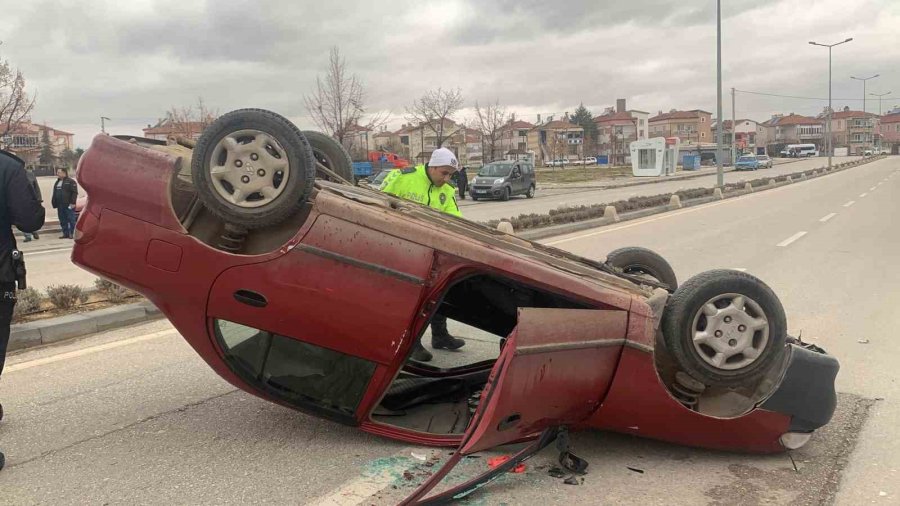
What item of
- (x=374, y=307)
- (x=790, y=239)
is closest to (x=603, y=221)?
(x=790, y=239)

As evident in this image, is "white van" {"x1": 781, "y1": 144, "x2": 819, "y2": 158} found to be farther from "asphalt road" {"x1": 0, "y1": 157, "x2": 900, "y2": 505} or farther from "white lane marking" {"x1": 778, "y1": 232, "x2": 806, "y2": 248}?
"asphalt road" {"x1": 0, "y1": 157, "x2": 900, "y2": 505}

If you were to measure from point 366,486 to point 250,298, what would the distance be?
1.05m

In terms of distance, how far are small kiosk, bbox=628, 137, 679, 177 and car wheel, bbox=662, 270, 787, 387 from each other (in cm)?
4865

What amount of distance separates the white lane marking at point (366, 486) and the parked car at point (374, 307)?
→ 0.23m

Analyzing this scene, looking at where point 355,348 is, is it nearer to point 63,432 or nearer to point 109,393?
point 63,432

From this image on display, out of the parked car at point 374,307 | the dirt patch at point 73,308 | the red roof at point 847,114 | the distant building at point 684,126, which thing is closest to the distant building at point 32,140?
the dirt patch at point 73,308

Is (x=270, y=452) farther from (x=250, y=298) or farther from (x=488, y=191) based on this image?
(x=488, y=191)

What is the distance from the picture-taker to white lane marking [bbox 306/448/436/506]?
306cm

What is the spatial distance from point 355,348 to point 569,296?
1.05m

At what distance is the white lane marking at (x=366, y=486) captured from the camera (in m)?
3.06

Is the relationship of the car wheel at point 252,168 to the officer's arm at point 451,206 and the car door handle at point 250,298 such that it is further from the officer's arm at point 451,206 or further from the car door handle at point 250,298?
the officer's arm at point 451,206

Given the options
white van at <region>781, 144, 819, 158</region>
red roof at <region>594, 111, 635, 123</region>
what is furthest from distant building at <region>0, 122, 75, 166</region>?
white van at <region>781, 144, 819, 158</region>

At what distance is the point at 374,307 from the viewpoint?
3.19 meters

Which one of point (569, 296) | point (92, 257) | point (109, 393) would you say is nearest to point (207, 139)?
point (92, 257)
